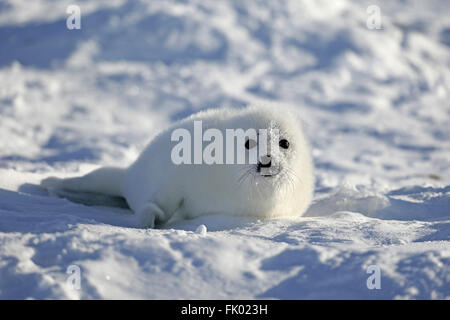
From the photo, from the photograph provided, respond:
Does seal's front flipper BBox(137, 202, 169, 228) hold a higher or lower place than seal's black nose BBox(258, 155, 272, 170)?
lower

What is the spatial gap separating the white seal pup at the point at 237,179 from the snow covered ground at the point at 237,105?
6.9 inches

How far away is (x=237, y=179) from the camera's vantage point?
374 cm

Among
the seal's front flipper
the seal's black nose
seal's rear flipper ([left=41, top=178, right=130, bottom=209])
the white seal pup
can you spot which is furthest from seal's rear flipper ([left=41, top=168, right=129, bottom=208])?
the seal's black nose

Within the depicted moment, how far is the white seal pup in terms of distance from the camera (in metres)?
3.70

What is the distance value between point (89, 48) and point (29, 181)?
783cm

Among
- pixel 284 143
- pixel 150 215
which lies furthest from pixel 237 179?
pixel 150 215

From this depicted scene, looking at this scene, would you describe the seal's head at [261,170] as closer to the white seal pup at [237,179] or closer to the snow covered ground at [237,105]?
the white seal pup at [237,179]

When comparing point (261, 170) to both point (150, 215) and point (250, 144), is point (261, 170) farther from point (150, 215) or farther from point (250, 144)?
point (150, 215)

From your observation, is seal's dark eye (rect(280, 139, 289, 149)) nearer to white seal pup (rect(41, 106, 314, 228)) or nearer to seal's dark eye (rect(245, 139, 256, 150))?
white seal pup (rect(41, 106, 314, 228))

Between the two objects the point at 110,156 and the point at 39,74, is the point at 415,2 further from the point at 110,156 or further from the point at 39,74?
the point at 110,156

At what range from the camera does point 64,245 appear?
2.61 m

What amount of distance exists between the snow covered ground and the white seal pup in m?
0.18

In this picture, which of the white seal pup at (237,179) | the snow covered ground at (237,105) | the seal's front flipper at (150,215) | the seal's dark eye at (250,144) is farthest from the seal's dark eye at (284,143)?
the seal's front flipper at (150,215)

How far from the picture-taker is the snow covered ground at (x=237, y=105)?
245 cm
